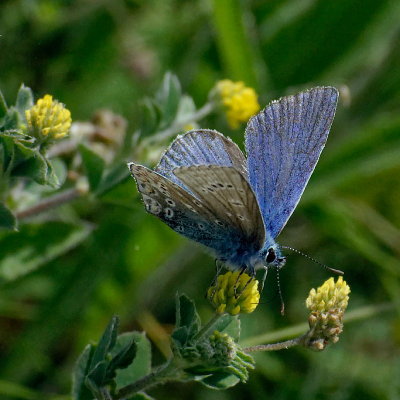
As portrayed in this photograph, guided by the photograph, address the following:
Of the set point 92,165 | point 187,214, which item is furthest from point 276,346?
point 92,165

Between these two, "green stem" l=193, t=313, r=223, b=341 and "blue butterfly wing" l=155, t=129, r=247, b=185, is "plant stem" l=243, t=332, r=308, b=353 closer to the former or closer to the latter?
"green stem" l=193, t=313, r=223, b=341

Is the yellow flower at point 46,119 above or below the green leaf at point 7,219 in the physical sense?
above

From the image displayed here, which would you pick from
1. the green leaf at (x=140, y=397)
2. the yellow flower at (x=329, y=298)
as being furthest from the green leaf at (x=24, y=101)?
the yellow flower at (x=329, y=298)

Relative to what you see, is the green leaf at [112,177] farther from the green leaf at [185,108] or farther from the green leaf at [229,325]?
the green leaf at [229,325]

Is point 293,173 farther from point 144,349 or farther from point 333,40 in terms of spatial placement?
point 333,40

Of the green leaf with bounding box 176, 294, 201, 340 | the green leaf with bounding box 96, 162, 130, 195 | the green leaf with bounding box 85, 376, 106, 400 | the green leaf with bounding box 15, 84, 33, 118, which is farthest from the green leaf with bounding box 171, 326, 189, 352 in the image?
the green leaf with bounding box 15, 84, 33, 118
